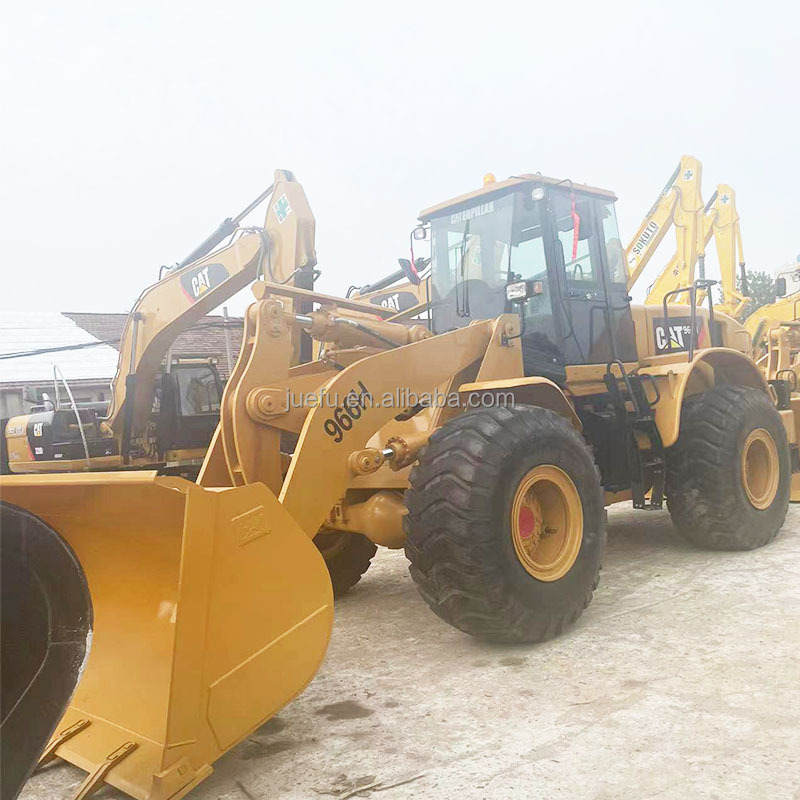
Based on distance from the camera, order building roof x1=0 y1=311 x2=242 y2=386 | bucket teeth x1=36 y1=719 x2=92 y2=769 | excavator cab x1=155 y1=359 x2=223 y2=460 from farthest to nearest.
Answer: building roof x1=0 y1=311 x2=242 y2=386 → excavator cab x1=155 y1=359 x2=223 y2=460 → bucket teeth x1=36 y1=719 x2=92 y2=769

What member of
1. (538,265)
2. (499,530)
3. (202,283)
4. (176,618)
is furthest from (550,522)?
(202,283)

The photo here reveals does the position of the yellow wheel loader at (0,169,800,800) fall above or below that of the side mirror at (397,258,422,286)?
below

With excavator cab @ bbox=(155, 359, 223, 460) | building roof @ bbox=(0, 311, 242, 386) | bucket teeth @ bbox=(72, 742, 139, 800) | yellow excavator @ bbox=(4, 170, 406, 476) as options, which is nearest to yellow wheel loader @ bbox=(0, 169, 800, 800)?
bucket teeth @ bbox=(72, 742, 139, 800)

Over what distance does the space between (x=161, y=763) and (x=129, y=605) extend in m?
0.63

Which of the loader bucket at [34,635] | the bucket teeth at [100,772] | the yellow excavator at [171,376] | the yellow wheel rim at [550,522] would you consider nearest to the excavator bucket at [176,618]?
the bucket teeth at [100,772]

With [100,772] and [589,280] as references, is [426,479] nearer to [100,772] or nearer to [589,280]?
[100,772]

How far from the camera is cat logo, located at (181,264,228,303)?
7430 millimetres

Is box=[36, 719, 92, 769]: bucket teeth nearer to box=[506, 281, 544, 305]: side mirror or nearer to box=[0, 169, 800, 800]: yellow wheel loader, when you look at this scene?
box=[0, 169, 800, 800]: yellow wheel loader

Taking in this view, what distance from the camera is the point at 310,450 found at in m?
3.65

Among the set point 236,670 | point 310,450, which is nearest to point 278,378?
point 310,450

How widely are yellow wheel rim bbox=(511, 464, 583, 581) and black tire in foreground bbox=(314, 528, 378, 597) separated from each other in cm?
143

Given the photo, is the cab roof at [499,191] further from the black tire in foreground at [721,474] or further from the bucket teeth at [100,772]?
the bucket teeth at [100,772]

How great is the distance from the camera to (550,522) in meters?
4.29

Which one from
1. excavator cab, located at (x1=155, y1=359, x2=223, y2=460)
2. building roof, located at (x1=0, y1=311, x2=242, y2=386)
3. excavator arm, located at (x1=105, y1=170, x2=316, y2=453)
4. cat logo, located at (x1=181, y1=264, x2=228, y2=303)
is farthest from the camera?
building roof, located at (x1=0, y1=311, x2=242, y2=386)
